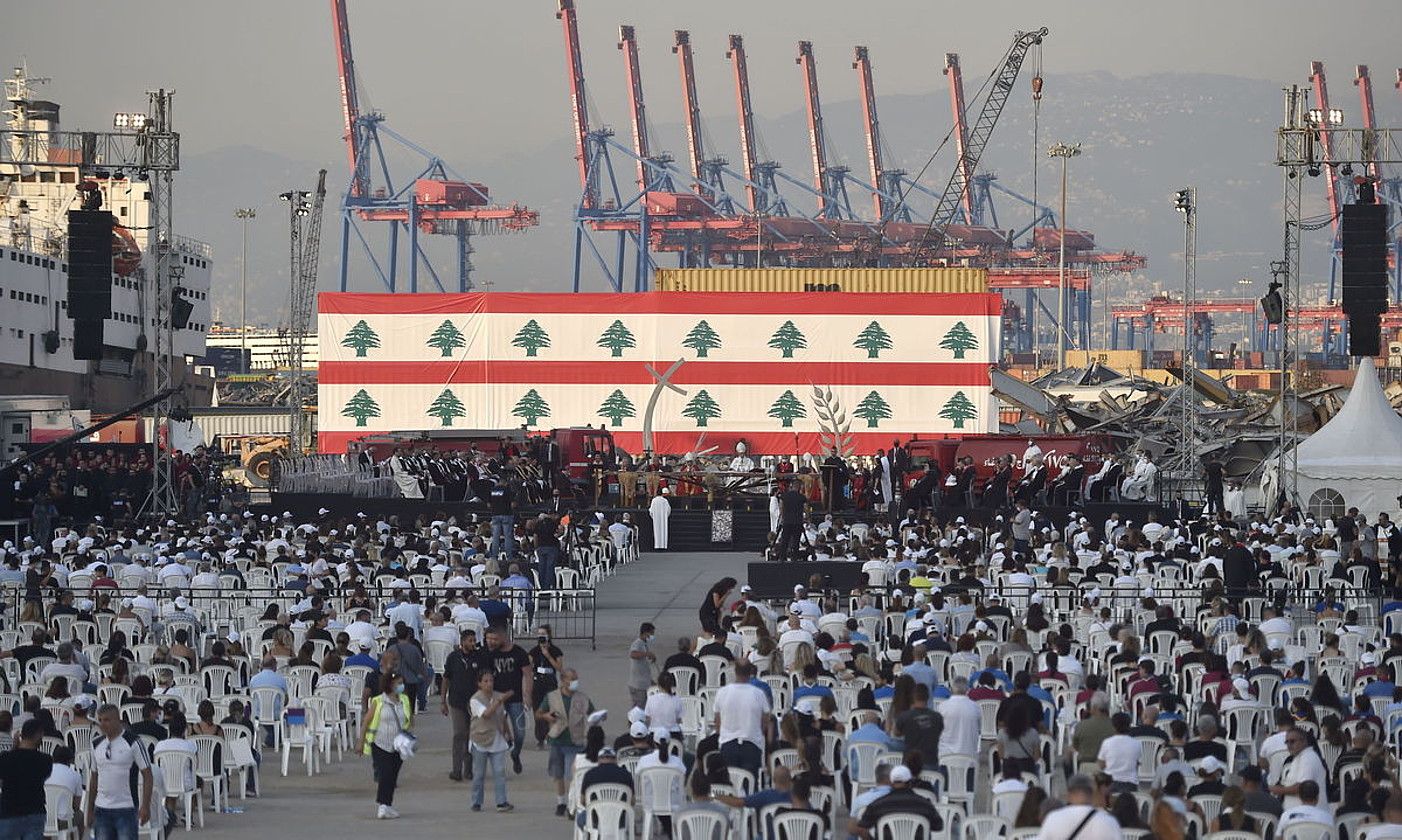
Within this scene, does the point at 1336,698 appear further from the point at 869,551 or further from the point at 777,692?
the point at 869,551

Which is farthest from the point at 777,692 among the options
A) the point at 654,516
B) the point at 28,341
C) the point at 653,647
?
the point at 28,341

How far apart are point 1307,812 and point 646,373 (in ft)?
150

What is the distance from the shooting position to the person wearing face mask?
48.0ft

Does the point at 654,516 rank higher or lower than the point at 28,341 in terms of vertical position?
lower

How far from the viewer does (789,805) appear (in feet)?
37.4

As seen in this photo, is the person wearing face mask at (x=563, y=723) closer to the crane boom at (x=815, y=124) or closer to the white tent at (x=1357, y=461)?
the white tent at (x=1357, y=461)

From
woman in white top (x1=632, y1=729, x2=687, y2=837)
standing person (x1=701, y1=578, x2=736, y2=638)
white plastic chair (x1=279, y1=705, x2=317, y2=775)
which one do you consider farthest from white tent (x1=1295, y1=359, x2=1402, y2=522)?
woman in white top (x1=632, y1=729, x2=687, y2=837)

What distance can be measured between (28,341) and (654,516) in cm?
4746

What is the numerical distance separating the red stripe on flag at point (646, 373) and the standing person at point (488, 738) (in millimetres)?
40389

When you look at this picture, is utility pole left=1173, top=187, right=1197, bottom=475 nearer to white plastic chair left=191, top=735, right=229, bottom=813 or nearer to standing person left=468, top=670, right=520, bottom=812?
standing person left=468, top=670, right=520, bottom=812

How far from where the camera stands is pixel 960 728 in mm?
13742

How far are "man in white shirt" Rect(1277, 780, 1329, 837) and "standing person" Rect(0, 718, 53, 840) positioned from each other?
22.5ft

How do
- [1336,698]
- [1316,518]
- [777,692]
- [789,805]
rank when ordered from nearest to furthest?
[789,805] → [1336,698] → [777,692] → [1316,518]

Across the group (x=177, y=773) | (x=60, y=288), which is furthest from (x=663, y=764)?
(x=60, y=288)
